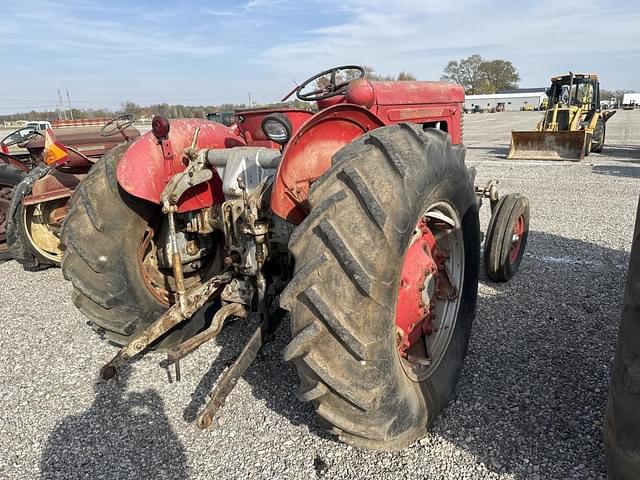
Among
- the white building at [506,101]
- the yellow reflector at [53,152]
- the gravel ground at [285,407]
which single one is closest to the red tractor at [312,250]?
the gravel ground at [285,407]

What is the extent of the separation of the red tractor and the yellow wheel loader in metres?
10.5

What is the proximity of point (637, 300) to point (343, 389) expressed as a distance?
1.00 m

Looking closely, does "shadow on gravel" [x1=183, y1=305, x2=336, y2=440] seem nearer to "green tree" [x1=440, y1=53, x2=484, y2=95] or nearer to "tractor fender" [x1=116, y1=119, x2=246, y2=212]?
"tractor fender" [x1=116, y1=119, x2=246, y2=212]

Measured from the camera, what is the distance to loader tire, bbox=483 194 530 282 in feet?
12.5

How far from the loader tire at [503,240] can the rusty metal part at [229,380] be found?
225 centimetres

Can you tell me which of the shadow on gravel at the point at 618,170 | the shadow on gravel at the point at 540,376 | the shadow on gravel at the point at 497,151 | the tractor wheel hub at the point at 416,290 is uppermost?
the tractor wheel hub at the point at 416,290

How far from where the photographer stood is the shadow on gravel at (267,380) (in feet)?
8.01

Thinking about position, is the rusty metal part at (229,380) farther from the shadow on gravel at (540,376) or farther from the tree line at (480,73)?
the tree line at (480,73)

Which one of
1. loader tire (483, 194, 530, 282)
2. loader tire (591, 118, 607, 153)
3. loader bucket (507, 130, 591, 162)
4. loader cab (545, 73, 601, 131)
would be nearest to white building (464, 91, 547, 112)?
loader cab (545, 73, 601, 131)

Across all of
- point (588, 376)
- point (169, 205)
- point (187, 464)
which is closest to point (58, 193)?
point (169, 205)

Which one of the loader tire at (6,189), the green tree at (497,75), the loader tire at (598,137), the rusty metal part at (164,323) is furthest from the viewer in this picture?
the green tree at (497,75)

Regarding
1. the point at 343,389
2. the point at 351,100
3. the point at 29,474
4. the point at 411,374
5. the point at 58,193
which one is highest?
the point at 351,100

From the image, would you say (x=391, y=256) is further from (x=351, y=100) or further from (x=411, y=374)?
(x=351, y=100)

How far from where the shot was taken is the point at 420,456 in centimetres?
212
